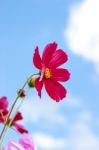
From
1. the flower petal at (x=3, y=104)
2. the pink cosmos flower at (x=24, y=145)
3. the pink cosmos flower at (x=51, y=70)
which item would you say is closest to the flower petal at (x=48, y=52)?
the pink cosmos flower at (x=51, y=70)

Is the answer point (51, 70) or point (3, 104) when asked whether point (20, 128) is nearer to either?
point (3, 104)

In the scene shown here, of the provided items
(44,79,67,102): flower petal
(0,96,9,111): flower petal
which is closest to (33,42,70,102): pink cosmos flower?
(44,79,67,102): flower petal

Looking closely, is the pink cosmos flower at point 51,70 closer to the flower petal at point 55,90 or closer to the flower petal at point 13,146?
the flower petal at point 55,90

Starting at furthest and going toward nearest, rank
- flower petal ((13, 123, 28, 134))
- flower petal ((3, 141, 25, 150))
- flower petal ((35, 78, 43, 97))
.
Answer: flower petal ((13, 123, 28, 134)) → flower petal ((35, 78, 43, 97)) → flower petal ((3, 141, 25, 150))

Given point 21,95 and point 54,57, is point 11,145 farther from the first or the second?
point 54,57

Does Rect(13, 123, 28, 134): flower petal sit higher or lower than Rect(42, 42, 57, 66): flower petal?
lower

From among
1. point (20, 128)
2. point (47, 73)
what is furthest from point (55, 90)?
point (20, 128)

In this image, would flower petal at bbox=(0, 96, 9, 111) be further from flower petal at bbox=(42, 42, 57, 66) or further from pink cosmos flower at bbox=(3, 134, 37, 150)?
pink cosmos flower at bbox=(3, 134, 37, 150)
